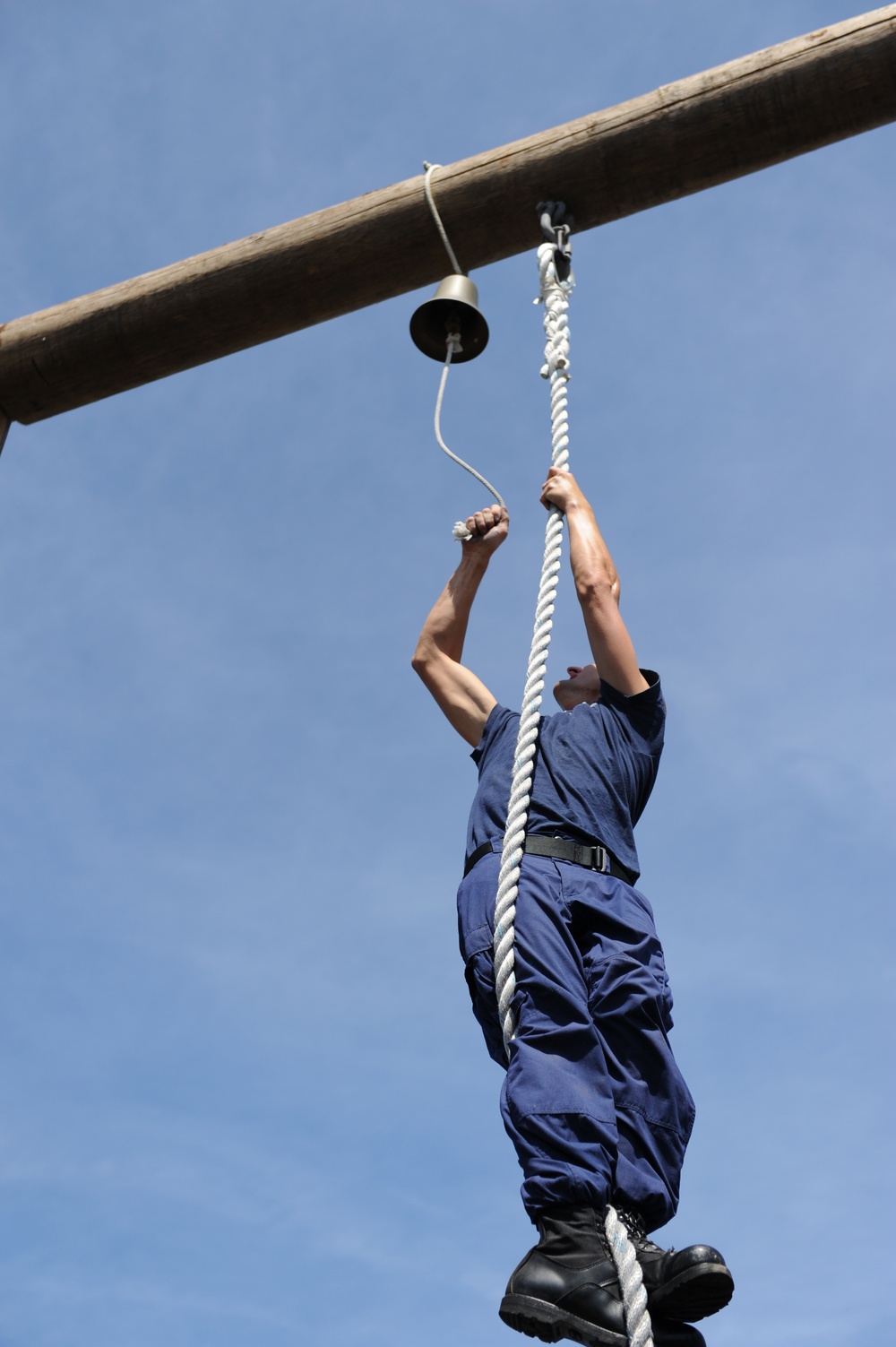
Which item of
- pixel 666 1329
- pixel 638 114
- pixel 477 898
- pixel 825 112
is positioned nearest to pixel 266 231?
pixel 638 114

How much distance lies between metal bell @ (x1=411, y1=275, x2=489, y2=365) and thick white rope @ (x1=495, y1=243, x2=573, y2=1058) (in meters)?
0.23

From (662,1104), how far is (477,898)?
2.22 feet

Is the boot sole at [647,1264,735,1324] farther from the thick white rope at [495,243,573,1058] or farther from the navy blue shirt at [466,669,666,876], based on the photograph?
the navy blue shirt at [466,669,666,876]

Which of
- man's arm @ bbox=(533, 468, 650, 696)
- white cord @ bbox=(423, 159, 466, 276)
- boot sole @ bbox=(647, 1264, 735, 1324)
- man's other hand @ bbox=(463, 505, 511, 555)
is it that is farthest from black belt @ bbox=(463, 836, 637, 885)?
white cord @ bbox=(423, 159, 466, 276)

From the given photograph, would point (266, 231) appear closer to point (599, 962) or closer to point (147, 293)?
point (147, 293)

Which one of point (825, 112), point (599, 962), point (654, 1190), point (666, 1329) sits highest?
point (825, 112)

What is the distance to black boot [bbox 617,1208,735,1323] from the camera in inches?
124

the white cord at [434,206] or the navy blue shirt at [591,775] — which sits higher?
the white cord at [434,206]

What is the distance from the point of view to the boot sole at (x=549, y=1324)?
10.2 feet

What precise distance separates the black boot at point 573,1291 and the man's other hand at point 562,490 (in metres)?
1.88

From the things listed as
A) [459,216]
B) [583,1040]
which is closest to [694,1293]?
[583,1040]

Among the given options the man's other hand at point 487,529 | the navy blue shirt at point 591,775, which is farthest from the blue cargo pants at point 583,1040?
the man's other hand at point 487,529

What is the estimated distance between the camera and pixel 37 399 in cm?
474

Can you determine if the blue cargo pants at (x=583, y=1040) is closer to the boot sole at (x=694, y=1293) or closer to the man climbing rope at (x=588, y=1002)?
the man climbing rope at (x=588, y=1002)
